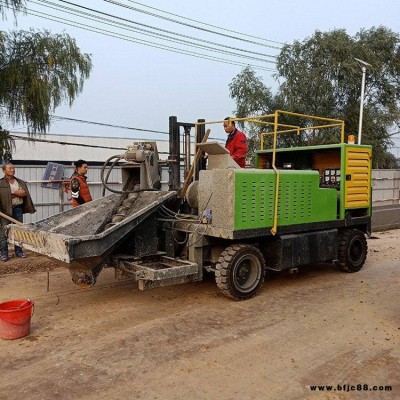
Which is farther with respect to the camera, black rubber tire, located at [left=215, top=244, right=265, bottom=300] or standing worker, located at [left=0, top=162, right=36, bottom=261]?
standing worker, located at [left=0, top=162, right=36, bottom=261]

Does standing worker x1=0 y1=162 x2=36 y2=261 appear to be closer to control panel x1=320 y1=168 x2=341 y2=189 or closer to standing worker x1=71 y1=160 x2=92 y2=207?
standing worker x1=71 y1=160 x2=92 y2=207

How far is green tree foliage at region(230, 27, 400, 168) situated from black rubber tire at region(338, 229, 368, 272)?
371 inches

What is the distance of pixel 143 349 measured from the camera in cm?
457

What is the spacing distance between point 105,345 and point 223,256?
2.09 m

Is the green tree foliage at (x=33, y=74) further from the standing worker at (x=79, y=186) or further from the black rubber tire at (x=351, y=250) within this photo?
the black rubber tire at (x=351, y=250)

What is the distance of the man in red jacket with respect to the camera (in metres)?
7.18

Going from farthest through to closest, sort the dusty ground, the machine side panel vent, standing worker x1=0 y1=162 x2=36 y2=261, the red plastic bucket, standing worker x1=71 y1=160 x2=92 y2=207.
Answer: standing worker x1=0 y1=162 x2=36 y2=261 < standing worker x1=71 y1=160 x2=92 y2=207 < the machine side panel vent < the red plastic bucket < the dusty ground

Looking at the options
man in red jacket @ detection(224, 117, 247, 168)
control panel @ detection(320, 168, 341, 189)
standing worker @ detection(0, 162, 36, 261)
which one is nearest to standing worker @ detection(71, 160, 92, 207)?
standing worker @ detection(0, 162, 36, 261)

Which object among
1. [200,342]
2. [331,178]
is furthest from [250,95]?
[200,342]

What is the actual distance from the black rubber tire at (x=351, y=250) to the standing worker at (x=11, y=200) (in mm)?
5773

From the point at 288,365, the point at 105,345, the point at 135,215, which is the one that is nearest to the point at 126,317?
the point at 105,345

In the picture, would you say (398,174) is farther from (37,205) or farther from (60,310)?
(60,310)

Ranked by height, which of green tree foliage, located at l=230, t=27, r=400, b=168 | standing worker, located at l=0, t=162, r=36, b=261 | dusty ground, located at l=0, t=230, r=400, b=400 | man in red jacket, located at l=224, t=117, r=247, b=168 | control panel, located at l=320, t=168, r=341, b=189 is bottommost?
dusty ground, located at l=0, t=230, r=400, b=400

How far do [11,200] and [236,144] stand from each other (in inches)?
170
